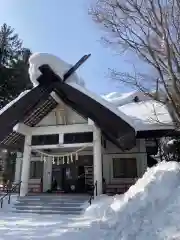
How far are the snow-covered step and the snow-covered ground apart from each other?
1.40m

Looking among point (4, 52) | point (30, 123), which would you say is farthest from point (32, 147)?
point (4, 52)

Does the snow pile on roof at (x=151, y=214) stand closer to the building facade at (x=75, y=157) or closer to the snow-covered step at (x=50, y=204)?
the snow-covered step at (x=50, y=204)

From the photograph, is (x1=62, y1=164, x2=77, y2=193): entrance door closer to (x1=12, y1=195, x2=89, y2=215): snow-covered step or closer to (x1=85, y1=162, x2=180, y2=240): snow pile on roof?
(x1=12, y1=195, x2=89, y2=215): snow-covered step

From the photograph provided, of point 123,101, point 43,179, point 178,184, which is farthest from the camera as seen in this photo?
point 123,101

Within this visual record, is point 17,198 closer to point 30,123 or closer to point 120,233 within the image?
point 30,123

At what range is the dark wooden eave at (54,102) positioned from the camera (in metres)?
12.3

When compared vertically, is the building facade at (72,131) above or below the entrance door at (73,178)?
above

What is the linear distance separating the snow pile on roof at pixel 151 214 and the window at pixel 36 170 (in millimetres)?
8704

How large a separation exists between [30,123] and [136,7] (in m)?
8.54

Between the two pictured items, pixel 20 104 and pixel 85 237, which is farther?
pixel 20 104

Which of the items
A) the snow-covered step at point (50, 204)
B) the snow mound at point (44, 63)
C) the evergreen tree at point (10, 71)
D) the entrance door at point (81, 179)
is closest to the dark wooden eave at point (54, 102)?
the snow mound at point (44, 63)

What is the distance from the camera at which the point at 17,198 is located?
1326cm

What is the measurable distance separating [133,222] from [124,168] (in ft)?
32.0

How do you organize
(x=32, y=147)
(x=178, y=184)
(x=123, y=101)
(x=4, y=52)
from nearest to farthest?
(x=178, y=184), (x=32, y=147), (x=123, y=101), (x=4, y=52)
